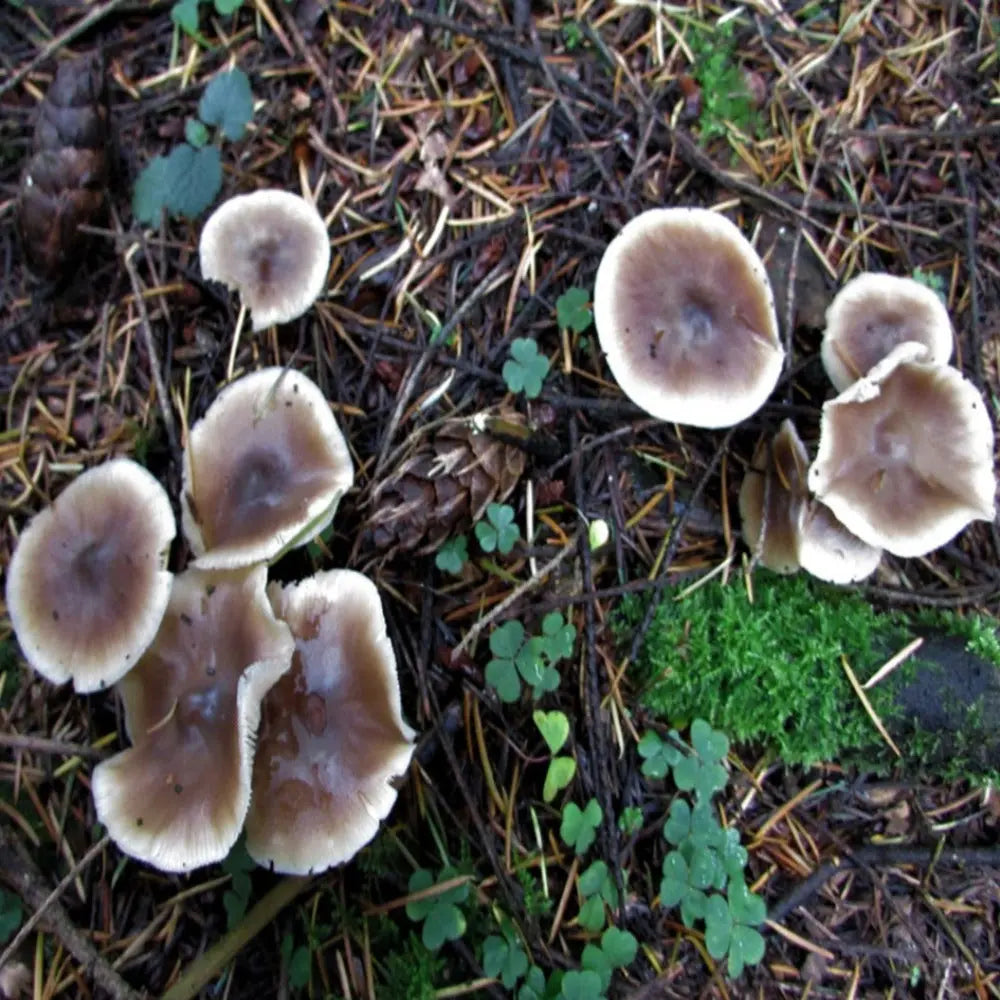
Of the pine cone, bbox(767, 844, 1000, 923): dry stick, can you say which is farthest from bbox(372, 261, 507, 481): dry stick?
bbox(767, 844, 1000, 923): dry stick

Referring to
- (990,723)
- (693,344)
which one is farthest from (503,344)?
(990,723)

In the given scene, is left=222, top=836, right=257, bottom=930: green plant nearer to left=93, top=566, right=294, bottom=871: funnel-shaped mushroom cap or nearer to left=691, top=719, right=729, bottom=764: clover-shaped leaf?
left=93, top=566, right=294, bottom=871: funnel-shaped mushroom cap

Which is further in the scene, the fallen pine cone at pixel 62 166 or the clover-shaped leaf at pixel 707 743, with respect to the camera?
the fallen pine cone at pixel 62 166

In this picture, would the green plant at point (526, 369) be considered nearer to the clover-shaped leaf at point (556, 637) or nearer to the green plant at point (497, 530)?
the green plant at point (497, 530)

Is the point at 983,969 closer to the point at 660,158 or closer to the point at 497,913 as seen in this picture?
the point at 497,913

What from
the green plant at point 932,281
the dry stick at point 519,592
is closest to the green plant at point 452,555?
the dry stick at point 519,592
